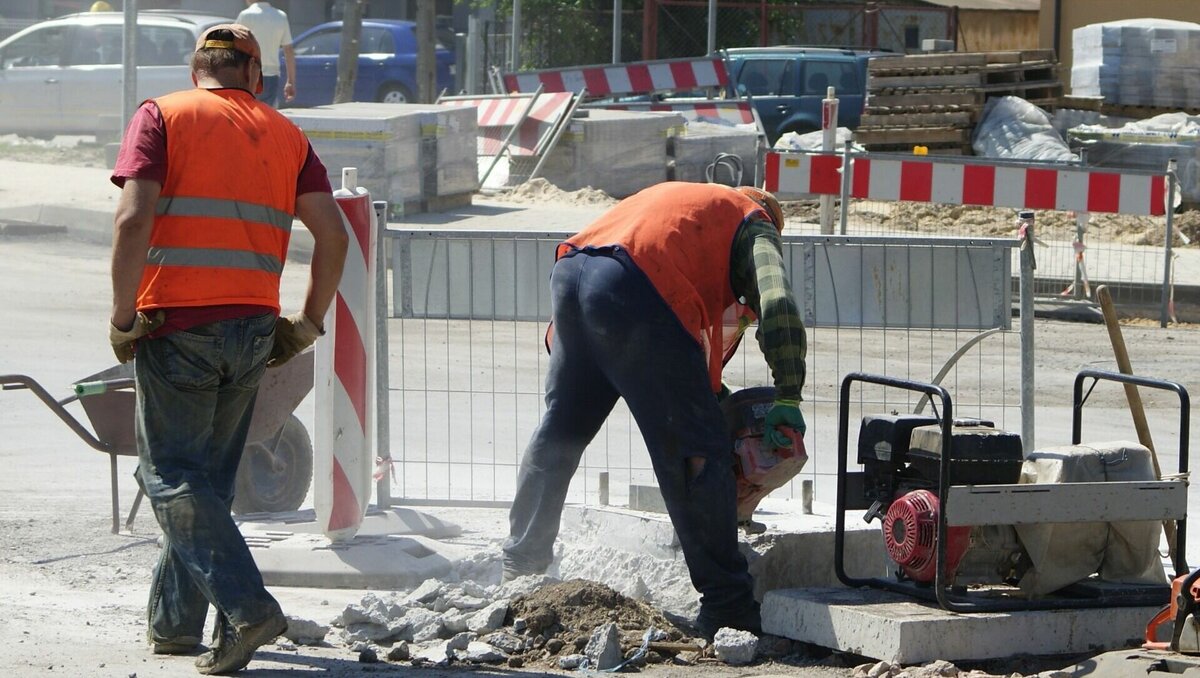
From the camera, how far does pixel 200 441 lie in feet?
15.2

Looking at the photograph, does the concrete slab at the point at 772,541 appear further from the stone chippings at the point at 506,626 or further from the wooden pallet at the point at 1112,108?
the wooden pallet at the point at 1112,108

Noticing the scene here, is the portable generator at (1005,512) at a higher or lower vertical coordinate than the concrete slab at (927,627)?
higher

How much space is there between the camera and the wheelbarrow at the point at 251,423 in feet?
20.8

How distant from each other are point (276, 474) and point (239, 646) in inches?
100

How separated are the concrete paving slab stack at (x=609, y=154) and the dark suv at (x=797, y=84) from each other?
532 centimetres

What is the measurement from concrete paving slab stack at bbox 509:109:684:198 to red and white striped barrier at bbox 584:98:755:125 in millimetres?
2308

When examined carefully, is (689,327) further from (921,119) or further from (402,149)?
(921,119)

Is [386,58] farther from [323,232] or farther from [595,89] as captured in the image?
[323,232]

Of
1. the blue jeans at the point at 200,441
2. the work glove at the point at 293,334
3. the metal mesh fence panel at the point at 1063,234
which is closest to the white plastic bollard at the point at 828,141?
the metal mesh fence panel at the point at 1063,234

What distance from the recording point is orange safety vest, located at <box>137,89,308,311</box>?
14.9 feet

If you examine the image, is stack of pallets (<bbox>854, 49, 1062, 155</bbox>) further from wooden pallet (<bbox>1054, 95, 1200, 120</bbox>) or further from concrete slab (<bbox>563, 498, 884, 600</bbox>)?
concrete slab (<bbox>563, 498, 884, 600</bbox>)

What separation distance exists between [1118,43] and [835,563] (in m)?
17.8

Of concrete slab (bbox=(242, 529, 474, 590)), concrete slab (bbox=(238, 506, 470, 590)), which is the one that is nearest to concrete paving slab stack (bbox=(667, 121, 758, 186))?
concrete slab (bbox=(238, 506, 470, 590))

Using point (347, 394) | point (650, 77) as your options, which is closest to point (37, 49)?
point (650, 77)
